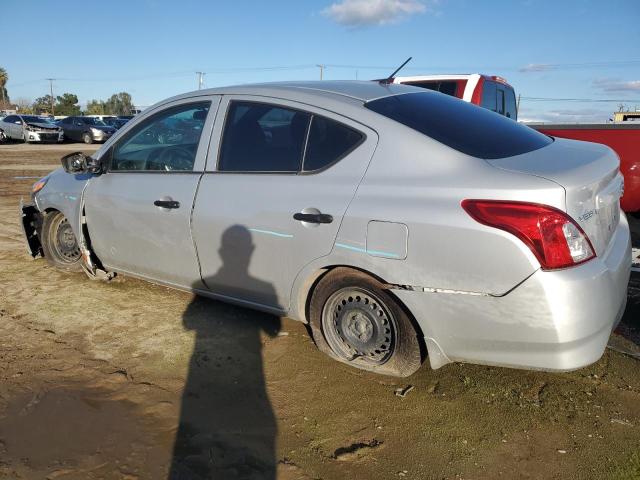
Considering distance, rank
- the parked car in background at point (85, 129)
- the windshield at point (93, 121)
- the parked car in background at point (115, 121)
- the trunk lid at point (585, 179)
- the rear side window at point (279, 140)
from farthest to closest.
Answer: the parked car in background at point (115, 121)
the windshield at point (93, 121)
the parked car in background at point (85, 129)
the rear side window at point (279, 140)
the trunk lid at point (585, 179)

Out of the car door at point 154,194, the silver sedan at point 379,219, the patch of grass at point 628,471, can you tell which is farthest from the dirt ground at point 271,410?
the car door at point 154,194

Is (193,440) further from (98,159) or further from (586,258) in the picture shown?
(98,159)

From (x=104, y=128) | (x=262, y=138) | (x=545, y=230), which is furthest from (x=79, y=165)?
(x=104, y=128)

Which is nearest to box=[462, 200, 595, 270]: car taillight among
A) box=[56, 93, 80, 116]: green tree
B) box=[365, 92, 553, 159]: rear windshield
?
box=[365, 92, 553, 159]: rear windshield

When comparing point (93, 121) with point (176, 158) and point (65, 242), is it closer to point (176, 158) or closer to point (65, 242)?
point (65, 242)

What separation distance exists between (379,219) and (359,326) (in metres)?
0.72

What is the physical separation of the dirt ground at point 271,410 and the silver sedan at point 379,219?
321mm

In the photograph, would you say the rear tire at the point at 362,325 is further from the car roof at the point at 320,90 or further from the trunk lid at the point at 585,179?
the car roof at the point at 320,90

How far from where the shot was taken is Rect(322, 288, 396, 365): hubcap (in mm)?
2941

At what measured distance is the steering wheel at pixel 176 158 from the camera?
3.63m

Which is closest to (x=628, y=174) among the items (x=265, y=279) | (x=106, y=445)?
(x=265, y=279)

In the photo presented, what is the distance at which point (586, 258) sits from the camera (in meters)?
2.40

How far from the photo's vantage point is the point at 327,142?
3.02 metres

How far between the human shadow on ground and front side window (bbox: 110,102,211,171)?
31.6 inches
